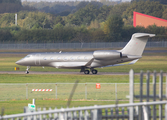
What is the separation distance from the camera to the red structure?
92.7 meters

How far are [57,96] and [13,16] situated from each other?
13945 centimetres

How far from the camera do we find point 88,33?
3895 inches

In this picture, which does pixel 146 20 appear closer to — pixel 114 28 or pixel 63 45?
pixel 114 28

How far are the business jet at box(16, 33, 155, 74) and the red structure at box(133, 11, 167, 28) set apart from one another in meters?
60.1

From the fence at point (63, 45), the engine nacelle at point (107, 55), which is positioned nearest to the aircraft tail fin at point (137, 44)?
the engine nacelle at point (107, 55)

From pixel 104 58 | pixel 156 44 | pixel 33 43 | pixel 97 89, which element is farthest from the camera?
pixel 33 43

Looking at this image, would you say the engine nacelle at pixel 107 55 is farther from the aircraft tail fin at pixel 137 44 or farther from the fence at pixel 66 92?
the fence at pixel 66 92

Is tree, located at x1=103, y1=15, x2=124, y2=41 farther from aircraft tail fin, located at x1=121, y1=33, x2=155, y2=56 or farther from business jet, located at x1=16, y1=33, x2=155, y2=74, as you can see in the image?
aircraft tail fin, located at x1=121, y1=33, x2=155, y2=56

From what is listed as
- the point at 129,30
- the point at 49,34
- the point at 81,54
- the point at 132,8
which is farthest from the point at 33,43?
the point at 132,8

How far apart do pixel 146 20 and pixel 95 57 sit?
69607 millimetres

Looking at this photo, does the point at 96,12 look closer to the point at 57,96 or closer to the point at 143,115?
the point at 57,96

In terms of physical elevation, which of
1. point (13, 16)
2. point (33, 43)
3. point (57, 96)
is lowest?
point (57, 96)

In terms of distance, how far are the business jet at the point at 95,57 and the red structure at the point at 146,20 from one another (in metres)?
60.1

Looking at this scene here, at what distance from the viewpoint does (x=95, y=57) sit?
1399 inches
